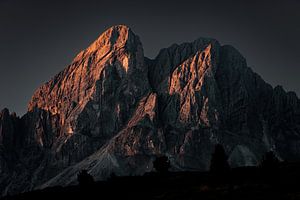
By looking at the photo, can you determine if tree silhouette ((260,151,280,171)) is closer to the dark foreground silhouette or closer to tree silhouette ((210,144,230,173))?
the dark foreground silhouette

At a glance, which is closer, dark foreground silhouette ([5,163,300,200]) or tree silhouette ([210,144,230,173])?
dark foreground silhouette ([5,163,300,200])

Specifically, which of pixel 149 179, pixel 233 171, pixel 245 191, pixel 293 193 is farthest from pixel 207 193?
pixel 149 179

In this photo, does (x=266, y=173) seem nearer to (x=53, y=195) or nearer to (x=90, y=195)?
(x=90, y=195)

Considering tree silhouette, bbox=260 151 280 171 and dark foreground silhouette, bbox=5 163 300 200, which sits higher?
tree silhouette, bbox=260 151 280 171

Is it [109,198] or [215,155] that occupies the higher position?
[215,155]

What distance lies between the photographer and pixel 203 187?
13425 centimetres

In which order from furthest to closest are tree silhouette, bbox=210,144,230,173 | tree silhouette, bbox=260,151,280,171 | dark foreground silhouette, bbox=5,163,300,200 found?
tree silhouette, bbox=210,144,230,173 < tree silhouette, bbox=260,151,280,171 < dark foreground silhouette, bbox=5,163,300,200

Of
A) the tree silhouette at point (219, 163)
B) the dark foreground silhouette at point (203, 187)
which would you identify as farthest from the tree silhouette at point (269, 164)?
the tree silhouette at point (219, 163)

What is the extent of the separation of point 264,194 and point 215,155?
142ft

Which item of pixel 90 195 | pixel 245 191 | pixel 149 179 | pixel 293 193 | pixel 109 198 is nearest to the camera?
pixel 293 193

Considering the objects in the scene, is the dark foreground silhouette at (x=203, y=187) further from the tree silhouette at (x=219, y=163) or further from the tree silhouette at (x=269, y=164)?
the tree silhouette at (x=219, y=163)

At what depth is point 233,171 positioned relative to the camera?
15825 centimetres

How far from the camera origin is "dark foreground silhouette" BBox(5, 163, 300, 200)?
395 feet

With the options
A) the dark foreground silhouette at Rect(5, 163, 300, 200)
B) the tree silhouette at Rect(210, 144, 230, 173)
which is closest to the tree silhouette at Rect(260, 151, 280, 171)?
the dark foreground silhouette at Rect(5, 163, 300, 200)
